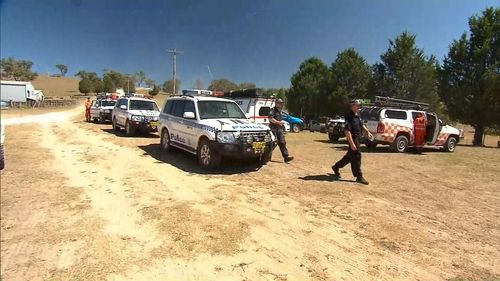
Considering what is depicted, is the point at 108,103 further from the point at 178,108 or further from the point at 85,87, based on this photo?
the point at 85,87

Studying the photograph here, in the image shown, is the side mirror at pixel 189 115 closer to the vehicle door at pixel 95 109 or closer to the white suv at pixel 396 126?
the white suv at pixel 396 126

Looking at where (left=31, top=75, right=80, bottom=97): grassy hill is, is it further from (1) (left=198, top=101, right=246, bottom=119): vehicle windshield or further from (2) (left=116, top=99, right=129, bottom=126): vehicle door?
(1) (left=198, top=101, right=246, bottom=119): vehicle windshield

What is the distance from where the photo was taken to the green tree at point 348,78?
36.7 m

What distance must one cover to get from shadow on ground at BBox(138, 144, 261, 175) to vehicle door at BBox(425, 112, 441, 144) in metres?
8.57

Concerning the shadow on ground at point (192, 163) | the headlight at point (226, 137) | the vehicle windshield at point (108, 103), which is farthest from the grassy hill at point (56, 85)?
the headlight at point (226, 137)

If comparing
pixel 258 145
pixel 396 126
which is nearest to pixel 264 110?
pixel 396 126

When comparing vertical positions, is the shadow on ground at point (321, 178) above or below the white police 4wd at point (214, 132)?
below

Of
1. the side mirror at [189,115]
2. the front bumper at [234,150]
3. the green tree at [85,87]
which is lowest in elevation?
the front bumper at [234,150]

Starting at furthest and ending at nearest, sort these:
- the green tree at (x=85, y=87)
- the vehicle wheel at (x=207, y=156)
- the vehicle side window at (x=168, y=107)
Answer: the green tree at (x=85, y=87)
the vehicle side window at (x=168, y=107)
the vehicle wheel at (x=207, y=156)

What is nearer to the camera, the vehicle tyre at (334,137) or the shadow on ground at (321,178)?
the shadow on ground at (321,178)

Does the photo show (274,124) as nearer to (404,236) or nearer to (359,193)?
(359,193)

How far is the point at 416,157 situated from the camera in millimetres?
14250

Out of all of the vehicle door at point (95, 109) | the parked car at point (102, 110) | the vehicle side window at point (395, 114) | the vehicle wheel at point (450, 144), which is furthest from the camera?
the vehicle door at point (95, 109)

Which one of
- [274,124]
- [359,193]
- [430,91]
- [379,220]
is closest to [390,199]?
[359,193]
